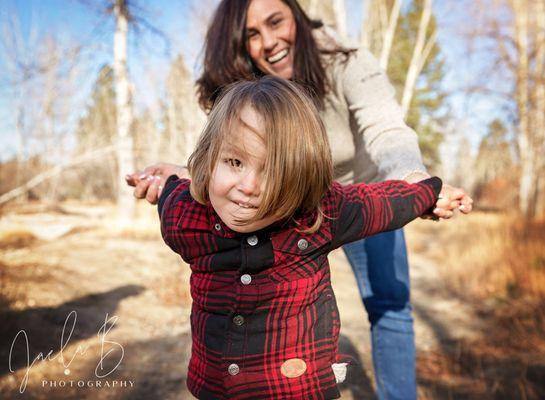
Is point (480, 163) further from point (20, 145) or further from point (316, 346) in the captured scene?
point (316, 346)

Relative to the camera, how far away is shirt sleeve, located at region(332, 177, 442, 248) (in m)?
1.22

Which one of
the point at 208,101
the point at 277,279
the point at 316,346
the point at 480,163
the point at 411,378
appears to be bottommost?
the point at 480,163

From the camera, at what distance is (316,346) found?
3.90ft

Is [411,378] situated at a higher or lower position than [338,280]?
higher

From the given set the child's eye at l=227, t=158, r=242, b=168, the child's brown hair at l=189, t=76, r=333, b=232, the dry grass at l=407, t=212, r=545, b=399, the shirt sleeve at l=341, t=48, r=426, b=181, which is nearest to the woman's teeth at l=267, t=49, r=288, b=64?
the shirt sleeve at l=341, t=48, r=426, b=181

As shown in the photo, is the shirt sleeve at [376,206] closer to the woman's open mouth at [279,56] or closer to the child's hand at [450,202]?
the child's hand at [450,202]

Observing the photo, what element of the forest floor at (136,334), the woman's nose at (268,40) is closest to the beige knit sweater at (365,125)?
the woman's nose at (268,40)

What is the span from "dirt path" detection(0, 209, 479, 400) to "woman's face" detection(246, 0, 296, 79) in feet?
5.87

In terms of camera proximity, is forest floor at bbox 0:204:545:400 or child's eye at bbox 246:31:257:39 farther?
forest floor at bbox 0:204:545:400

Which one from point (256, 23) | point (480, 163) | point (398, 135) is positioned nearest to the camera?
point (398, 135)

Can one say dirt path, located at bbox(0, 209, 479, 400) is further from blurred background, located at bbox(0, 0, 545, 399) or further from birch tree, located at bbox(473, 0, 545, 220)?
birch tree, located at bbox(473, 0, 545, 220)

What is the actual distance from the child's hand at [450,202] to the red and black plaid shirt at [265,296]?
0.60 ft

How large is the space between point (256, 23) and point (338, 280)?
4414 millimetres

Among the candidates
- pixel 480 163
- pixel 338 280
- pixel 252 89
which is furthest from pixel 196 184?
pixel 480 163
